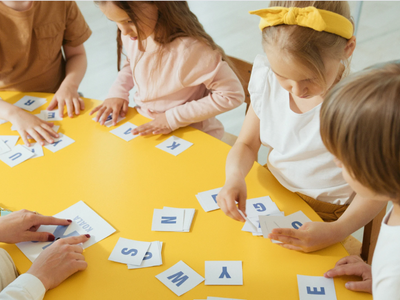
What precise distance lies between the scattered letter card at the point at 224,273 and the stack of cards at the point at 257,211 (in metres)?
0.12

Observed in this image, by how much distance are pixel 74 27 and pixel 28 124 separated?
77 cm

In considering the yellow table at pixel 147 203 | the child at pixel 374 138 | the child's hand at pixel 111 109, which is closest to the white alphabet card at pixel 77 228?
the yellow table at pixel 147 203

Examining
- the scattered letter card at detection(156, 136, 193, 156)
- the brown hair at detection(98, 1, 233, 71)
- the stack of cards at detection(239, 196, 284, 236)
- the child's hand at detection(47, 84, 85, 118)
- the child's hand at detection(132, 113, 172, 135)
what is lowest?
the stack of cards at detection(239, 196, 284, 236)

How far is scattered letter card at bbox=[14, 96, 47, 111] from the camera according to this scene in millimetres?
1651

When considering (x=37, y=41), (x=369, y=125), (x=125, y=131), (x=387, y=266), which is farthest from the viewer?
(x=37, y=41)

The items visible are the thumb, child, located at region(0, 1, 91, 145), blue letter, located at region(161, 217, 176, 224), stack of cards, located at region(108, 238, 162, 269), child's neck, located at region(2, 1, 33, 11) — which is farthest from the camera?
child's neck, located at region(2, 1, 33, 11)

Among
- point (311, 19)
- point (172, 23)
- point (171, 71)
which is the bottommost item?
point (171, 71)

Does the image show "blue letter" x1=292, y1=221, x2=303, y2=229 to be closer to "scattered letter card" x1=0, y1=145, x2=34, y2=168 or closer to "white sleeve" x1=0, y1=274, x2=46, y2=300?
"white sleeve" x1=0, y1=274, x2=46, y2=300

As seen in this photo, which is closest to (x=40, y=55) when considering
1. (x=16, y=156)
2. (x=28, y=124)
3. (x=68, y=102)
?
(x=68, y=102)

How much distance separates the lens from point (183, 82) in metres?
1.54

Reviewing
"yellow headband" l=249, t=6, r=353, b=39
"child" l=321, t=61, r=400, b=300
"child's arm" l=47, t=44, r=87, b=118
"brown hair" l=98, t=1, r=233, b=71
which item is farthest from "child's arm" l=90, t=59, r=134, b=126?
"child" l=321, t=61, r=400, b=300

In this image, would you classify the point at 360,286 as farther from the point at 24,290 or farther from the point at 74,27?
the point at 74,27

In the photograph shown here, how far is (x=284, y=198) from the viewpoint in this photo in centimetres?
116

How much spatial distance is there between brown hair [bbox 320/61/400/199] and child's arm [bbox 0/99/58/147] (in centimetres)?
111
